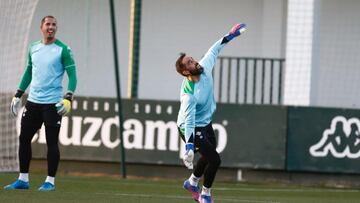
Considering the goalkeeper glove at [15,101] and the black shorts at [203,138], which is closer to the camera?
the black shorts at [203,138]

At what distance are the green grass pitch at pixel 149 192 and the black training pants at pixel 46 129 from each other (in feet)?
1.25

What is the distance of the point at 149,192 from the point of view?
17.0 meters

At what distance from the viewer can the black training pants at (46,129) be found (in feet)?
51.2

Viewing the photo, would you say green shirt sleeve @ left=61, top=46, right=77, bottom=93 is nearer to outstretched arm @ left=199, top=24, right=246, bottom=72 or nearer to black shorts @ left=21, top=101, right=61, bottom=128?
black shorts @ left=21, top=101, right=61, bottom=128

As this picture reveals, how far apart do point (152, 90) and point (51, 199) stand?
12781mm

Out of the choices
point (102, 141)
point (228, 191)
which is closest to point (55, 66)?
point (228, 191)

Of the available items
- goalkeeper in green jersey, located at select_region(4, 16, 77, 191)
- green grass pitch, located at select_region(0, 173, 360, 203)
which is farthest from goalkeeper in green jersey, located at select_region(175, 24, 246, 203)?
goalkeeper in green jersey, located at select_region(4, 16, 77, 191)

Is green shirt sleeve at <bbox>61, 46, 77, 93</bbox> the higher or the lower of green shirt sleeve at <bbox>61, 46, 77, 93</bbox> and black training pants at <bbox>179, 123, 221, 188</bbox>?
the higher

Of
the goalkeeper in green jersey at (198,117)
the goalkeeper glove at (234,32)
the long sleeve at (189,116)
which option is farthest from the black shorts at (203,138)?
the goalkeeper glove at (234,32)

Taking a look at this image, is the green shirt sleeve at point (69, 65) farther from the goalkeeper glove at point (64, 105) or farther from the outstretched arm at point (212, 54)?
the outstretched arm at point (212, 54)

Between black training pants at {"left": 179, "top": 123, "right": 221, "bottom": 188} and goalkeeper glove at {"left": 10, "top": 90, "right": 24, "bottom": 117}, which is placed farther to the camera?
goalkeeper glove at {"left": 10, "top": 90, "right": 24, "bottom": 117}

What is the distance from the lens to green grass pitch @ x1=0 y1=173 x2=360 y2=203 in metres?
14.8

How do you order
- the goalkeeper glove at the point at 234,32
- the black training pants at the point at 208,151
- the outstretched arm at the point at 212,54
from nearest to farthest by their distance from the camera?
the black training pants at the point at 208,151 → the outstretched arm at the point at 212,54 → the goalkeeper glove at the point at 234,32

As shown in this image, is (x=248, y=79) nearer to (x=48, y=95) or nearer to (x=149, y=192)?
(x=149, y=192)
